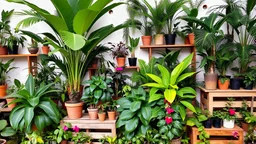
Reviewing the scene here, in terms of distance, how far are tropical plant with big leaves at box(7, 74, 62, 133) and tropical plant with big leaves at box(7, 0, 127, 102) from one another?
0.34m

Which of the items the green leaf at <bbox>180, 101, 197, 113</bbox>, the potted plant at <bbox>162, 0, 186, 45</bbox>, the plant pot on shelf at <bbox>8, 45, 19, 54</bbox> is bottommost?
the green leaf at <bbox>180, 101, 197, 113</bbox>

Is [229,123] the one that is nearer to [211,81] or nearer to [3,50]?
[211,81]

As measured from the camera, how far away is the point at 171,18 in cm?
271

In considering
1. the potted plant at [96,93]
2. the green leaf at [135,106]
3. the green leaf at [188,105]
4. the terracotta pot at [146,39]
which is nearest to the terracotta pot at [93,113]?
the potted plant at [96,93]

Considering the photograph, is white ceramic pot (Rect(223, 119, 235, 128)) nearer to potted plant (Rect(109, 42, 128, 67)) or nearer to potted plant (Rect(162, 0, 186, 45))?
potted plant (Rect(162, 0, 186, 45))

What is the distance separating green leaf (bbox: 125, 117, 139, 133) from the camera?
216 centimetres

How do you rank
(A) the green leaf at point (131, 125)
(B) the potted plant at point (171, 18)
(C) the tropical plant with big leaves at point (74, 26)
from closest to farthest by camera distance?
(C) the tropical plant with big leaves at point (74, 26)
(A) the green leaf at point (131, 125)
(B) the potted plant at point (171, 18)

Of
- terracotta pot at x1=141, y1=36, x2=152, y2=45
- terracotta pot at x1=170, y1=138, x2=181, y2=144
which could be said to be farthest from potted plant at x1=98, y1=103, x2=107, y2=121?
terracotta pot at x1=141, y1=36, x2=152, y2=45

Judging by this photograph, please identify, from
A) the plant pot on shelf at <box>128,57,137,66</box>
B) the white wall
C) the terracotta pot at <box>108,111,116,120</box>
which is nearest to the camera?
the terracotta pot at <box>108,111,116,120</box>

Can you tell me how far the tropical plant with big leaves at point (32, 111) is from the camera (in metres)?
2.16

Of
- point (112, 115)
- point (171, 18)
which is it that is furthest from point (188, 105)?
point (171, 18)

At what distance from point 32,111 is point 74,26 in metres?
1.11

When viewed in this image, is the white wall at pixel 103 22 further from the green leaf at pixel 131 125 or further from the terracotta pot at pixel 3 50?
the green leaf at pixel 131 125

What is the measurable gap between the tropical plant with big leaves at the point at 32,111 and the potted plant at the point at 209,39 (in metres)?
1.97
